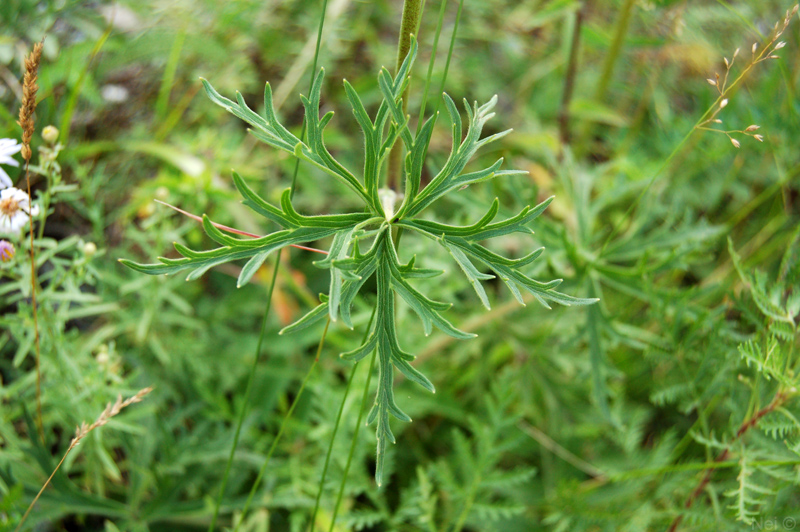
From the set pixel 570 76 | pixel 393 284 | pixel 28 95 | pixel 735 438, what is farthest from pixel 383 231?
pixel 570 76

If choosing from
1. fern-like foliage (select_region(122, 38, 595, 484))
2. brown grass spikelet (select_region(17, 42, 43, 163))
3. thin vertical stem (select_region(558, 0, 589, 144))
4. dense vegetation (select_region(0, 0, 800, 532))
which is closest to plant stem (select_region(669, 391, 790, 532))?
dense vegetation (select_region(0, 0, 800, 532))

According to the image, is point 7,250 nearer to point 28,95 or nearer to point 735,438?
point 28,95

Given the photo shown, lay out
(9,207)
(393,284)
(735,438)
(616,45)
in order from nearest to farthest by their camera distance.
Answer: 1. (393,284)
2. (9,207)
3. (735,438)
4. (616,45)

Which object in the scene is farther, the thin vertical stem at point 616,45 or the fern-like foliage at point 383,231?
the thin vertical stem at point 616,45

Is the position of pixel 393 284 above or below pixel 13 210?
below

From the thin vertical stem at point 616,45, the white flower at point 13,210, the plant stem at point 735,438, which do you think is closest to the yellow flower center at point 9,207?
the white flower at point 13,210

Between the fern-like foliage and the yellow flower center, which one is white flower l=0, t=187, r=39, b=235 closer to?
the yellow flower center

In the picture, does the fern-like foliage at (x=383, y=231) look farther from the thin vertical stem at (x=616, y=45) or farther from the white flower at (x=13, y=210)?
the thin vertical stem at (x=616, y=45)
